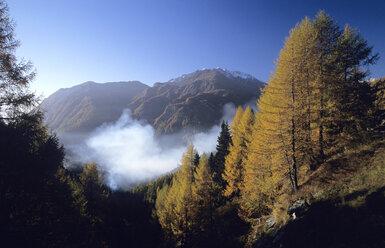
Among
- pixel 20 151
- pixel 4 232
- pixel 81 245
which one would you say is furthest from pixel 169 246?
pixel 20 151

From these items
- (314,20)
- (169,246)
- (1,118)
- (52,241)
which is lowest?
(169,246)

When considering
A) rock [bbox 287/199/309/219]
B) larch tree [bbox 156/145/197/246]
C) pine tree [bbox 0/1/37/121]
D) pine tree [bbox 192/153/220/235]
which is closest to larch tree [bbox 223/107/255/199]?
pine tree [bbox 192/153/220/235]

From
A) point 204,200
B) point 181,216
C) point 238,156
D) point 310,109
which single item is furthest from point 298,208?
point 181,216

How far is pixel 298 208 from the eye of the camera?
876 cm

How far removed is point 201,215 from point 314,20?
78.4 feet

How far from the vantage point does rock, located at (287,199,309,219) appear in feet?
27.7

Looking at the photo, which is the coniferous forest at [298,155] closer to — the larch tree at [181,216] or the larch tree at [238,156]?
the larch tree at [238,156]

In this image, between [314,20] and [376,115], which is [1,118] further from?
[376,115]

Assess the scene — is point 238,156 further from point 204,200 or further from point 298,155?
point 298,155

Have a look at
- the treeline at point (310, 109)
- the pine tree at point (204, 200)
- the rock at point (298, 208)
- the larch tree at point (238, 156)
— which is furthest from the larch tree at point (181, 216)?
the rock at point (298, 208)

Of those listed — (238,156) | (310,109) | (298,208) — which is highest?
(310,109)

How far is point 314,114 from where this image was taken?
1047 centimetres

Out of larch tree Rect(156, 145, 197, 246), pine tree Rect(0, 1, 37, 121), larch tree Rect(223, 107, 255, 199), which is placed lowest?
larch tree Rect(156, 145, 197, 246)

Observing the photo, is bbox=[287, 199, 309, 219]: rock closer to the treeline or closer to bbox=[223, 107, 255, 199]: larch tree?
the treeline
